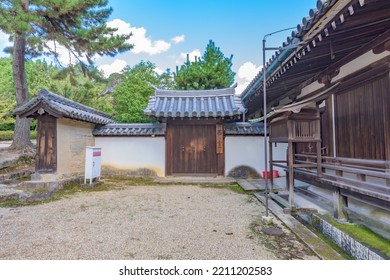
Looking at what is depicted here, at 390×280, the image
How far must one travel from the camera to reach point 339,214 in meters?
3.33

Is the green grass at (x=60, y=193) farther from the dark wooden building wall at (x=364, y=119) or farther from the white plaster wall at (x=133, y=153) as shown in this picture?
the dark wooden building wall at (x=364, y=119)

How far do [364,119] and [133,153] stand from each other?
278 inches

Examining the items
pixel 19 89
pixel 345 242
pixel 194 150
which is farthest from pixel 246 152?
pixel 19 89

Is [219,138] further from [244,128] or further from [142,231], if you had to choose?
[142,231]

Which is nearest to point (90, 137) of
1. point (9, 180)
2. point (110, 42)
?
point (9, 180)

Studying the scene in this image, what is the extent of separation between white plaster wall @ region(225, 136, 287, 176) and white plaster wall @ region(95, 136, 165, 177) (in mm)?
2366

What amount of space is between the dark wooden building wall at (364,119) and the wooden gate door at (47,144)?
7042mm

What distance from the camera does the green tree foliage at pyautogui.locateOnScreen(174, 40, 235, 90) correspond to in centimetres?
1345

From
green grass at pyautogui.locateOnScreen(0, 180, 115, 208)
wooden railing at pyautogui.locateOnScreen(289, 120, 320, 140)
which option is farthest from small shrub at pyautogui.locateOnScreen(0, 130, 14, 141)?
wooden railing at pyautogui.locateOnScreen(289, 120, 320, 140)

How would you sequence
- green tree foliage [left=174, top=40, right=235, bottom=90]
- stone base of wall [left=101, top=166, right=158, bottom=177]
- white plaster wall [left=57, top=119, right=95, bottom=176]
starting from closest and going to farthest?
1. white plaster wall [left=57, top=119, right=95, bottom=176]
2. stone base of wall [left=101, top=166, right=158, bottom=177]
3. green tree foliage [left=174, top=40, right=235, bottom=90]

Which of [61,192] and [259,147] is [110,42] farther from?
[259,147]

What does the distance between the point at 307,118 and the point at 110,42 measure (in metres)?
7.71

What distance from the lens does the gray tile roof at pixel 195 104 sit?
25.5 ft

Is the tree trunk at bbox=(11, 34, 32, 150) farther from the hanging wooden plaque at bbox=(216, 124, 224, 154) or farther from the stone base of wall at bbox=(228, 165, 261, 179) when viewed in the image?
the stone base of wall at bbox=(228, 165, 261, 179)
